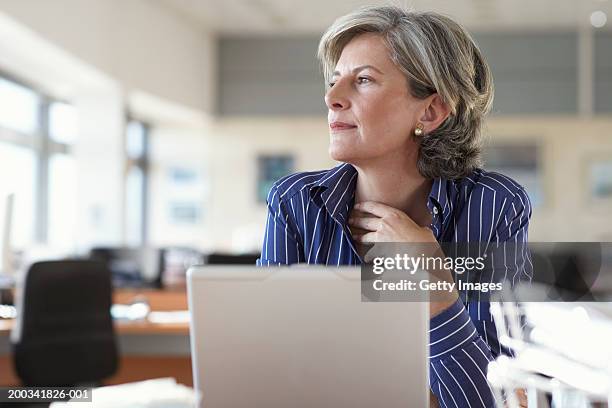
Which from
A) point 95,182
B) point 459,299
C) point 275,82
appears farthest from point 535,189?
point 459,299

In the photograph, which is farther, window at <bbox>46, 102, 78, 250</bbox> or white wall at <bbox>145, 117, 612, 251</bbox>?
white wall at <bbox>145, 117, 612, 251</bbox>

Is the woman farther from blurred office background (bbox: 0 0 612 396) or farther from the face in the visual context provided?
blurred office background (bbox: 0 0 612 396)

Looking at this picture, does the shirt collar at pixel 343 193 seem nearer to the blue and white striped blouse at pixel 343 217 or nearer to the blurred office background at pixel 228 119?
the blue and white striped blouse at pixel 343 217

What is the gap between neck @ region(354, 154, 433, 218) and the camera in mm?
1702

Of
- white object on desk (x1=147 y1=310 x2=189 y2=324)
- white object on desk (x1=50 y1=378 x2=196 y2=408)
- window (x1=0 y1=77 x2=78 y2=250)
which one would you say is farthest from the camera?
window (x1=0 y1=77 x2=78 y2=250)

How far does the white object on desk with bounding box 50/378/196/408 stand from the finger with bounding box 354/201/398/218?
0.51m

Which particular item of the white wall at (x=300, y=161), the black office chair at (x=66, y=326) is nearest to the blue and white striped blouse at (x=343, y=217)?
the black office chair at (x=66, y=326)

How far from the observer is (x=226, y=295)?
103 centimetres

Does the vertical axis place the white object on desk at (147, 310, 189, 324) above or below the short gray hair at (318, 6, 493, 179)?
below

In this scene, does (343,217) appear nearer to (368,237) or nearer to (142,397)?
(368,237)

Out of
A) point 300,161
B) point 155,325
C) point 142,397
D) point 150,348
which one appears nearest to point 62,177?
point 300,161

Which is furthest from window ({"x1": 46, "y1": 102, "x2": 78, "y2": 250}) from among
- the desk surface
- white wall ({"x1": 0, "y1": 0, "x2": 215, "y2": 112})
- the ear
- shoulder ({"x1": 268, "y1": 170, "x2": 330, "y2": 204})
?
the ear

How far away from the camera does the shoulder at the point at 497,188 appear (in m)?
1.64

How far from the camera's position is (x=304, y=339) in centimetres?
101
